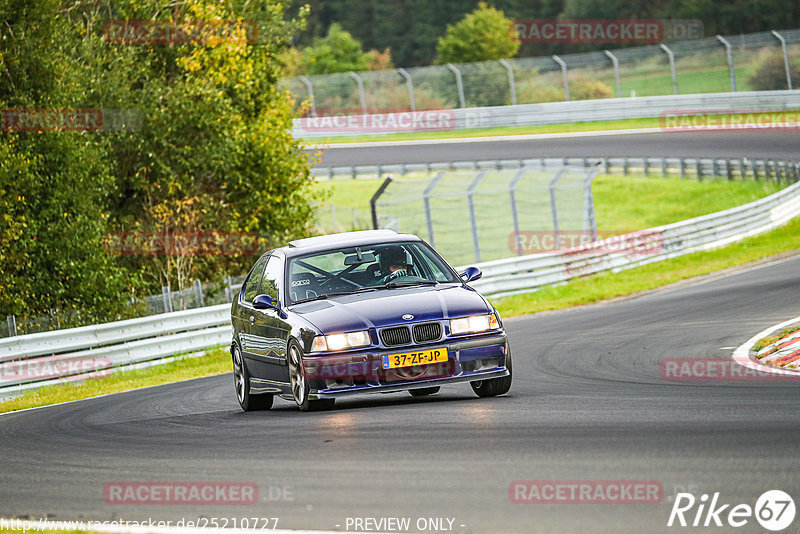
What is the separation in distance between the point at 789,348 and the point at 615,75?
123 ft

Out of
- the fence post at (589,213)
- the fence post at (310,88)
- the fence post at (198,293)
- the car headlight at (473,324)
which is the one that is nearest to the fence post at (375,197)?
the fence post at (198,293)

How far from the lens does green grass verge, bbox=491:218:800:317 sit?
23781 millimetres

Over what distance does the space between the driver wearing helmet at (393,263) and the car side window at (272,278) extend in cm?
100

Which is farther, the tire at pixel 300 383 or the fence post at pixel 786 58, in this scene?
the fence post at pixel 786 58

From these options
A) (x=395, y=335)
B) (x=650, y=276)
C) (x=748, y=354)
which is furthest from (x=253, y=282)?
(x=650, y=276)

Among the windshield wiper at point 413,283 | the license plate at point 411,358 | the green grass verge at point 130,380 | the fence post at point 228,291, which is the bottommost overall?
the green grass verge at point 130,380

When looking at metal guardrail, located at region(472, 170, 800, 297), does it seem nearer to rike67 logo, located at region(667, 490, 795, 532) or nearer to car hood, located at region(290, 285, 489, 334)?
car hood, located at region(290, 285, 489, 334)

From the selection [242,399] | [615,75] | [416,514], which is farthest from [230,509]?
[615,75]

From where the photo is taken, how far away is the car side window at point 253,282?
1178 centimetres

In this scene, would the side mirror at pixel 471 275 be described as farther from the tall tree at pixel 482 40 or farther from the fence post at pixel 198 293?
the tall tree at pixel 482 40

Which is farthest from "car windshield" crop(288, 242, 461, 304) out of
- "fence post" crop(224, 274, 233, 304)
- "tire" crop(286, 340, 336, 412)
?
"fence post" crop(224, 274, 233, 304)

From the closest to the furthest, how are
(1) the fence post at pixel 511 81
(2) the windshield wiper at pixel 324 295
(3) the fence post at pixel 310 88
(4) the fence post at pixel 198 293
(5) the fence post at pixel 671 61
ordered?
(2) the windshield wiper at pixel 324 295
(4) the fence post at pixel 198 293
(5) the fence post at pixel 671 61
(1) the fence post at pixel 511 81
(3) the fence post at pixel 310 88

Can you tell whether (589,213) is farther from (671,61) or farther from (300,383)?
(300,383)

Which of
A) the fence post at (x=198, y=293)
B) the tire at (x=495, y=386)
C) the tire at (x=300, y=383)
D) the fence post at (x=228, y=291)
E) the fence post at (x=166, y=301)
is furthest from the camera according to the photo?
the fence post at (x=228, y=291)
